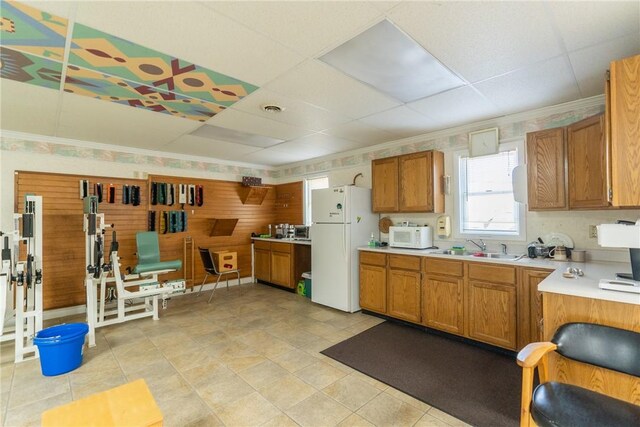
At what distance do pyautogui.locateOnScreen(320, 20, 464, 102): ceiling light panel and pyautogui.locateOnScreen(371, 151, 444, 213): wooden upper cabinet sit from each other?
1.21 metres

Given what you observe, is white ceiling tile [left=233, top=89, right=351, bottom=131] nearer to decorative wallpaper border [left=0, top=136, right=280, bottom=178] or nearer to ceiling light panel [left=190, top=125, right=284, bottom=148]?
ceiling light panel [left=190, top=125, right=284, bottom=148]

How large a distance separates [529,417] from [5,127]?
224 inches

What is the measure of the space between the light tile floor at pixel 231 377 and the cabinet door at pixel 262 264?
5.76 feet

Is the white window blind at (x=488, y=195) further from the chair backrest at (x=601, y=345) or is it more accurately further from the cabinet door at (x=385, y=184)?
the chair backrest at (x=601, y=345)

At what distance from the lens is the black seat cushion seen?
131cm

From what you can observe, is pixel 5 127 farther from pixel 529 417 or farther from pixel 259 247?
pixel 529 417

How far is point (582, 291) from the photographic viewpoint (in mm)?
1745

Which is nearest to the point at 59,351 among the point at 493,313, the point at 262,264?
the point at 262,264

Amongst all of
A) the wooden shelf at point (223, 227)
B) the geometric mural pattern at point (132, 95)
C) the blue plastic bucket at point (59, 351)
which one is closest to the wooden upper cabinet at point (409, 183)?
the geometric mural pattern at point (132, 95)

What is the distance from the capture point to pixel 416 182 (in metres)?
3.87

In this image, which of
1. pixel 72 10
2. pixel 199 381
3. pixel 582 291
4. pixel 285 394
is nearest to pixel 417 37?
pixel 582 291

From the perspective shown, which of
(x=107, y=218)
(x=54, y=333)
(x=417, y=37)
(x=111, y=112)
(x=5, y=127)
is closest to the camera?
(x=417, y=37)

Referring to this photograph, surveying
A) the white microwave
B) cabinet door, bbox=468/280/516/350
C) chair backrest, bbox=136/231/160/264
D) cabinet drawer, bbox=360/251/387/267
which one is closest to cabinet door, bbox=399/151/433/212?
the white microwave

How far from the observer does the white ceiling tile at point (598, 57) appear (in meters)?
1.96
